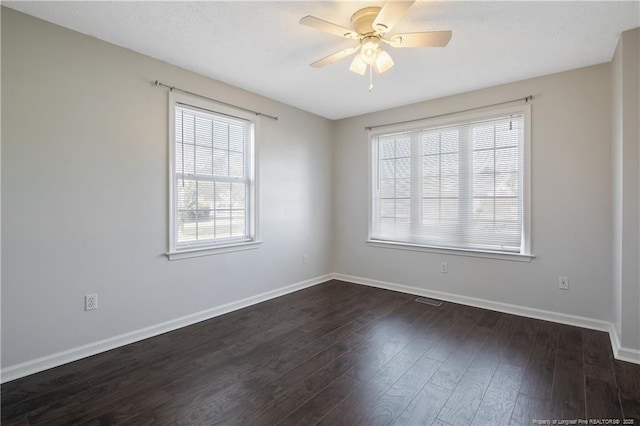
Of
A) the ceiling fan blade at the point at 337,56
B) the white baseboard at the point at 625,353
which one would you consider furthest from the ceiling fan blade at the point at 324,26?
the white baseboard at the point at 625,353

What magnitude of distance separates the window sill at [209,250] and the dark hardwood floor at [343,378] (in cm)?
69

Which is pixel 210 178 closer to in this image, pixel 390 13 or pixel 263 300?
pixel 263 300

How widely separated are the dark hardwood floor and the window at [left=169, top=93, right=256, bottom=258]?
3.03 feet

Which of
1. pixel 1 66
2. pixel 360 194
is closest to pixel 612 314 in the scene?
pixel 360 194

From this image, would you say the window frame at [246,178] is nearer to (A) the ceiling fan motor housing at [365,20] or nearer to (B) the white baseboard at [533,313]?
(A) the ceiling fan motor housing at [365,20]

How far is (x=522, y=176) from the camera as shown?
131 inches

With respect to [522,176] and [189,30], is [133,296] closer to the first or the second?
[189,30]

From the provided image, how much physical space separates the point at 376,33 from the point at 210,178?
2128 millimetres

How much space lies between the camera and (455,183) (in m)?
3.80

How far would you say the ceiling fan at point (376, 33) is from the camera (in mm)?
1842

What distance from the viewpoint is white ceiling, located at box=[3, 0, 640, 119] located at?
6.87ft

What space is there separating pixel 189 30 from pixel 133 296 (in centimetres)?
221

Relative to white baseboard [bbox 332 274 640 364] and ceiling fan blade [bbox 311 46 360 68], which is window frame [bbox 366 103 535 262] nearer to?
white baseboard [bbox 332 274 640 364]

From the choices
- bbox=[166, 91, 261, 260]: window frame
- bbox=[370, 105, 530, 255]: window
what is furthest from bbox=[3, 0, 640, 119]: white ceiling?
bbox=[370, 105, 530, 255]: window
